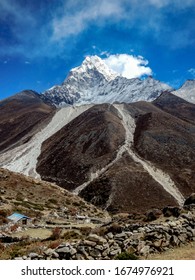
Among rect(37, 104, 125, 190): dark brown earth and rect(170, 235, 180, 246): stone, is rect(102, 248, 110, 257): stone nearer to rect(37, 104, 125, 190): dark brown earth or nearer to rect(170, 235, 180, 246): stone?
rect(170, 235, 180, 246): stone

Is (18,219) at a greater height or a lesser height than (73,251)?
greater

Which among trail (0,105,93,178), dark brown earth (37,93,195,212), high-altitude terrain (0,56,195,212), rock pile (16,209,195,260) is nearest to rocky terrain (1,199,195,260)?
rock pile (16,209,195,260)

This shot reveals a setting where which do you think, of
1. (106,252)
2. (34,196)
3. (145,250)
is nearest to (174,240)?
(145,250)

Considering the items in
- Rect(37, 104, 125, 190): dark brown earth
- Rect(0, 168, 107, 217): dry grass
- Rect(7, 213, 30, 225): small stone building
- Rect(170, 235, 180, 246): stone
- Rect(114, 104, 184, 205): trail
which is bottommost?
Rect(170, 235, 180, 246): stone

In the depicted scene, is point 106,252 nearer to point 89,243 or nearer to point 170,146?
point 89,243

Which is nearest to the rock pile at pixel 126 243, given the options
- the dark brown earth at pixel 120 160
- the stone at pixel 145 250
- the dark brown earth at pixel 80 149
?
the stone at pixel 145 250

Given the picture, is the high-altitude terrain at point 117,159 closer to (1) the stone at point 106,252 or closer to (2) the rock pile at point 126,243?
(2) the rock pile at point 126,243
